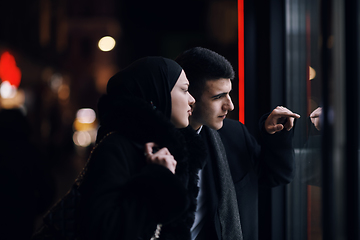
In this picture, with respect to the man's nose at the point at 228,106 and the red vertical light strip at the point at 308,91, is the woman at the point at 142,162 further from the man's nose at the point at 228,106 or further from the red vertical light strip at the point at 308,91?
the red vertical light strip at the point at 308,91

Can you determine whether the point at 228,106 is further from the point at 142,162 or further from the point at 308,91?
the point at 142,162

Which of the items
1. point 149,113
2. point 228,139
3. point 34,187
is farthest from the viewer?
point 34,187

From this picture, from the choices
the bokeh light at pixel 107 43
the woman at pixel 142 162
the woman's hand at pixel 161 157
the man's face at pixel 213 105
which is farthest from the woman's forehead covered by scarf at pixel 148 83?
the bokeh light at pixel 107 43

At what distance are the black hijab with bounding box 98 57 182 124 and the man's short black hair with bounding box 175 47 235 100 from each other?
43cm

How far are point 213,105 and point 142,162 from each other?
0.66m

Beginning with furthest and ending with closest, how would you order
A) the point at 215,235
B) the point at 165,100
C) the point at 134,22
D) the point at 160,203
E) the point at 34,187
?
the point at 134,22
the point at 34,187
the point at 215,235
the point at 165,100
the point at 160,203

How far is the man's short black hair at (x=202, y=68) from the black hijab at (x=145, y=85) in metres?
0.43

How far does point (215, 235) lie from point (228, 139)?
64 centimetres

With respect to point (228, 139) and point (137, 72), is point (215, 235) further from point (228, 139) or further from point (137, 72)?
point (137, 72)

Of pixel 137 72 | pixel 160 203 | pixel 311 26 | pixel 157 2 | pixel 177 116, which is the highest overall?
pixel 157 2

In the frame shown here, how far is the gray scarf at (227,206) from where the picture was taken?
5.67ft

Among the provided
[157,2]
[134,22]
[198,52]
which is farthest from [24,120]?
[134,22]

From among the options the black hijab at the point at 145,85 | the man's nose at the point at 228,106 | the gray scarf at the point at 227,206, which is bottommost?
the gray scarf at the point at 227,206

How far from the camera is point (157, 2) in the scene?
8.02 m
